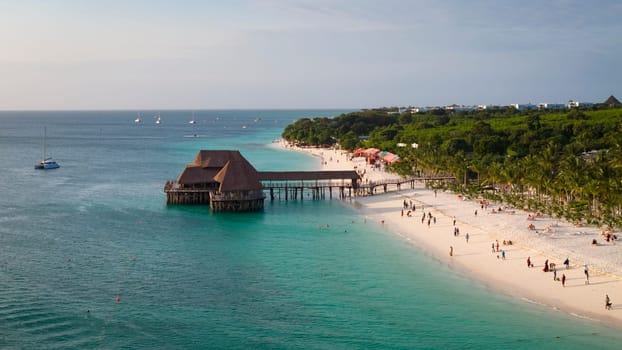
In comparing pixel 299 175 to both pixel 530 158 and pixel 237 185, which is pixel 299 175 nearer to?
pixel 237 185

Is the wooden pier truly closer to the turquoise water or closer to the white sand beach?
the turquoise water

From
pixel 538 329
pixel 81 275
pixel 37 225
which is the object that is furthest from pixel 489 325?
pixel 37 225

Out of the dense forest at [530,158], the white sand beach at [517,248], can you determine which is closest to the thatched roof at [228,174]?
the white sand beach at [517,248]

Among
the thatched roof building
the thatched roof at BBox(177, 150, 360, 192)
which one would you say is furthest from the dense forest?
the thatched roof building

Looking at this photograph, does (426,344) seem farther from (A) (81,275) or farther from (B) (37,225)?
(B) (37,225)

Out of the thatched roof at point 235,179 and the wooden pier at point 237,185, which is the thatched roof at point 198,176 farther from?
the thatched roof at point 235,179
